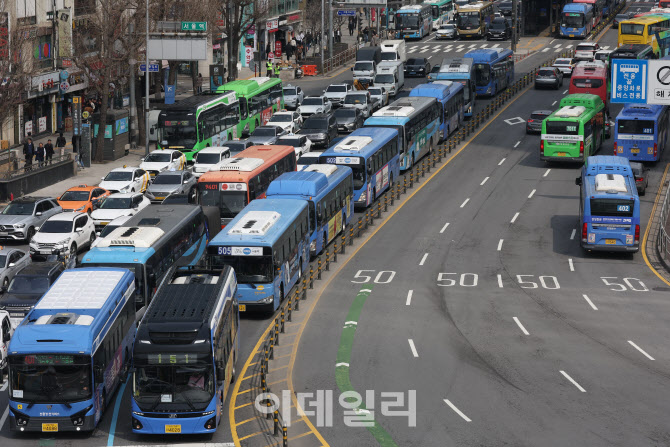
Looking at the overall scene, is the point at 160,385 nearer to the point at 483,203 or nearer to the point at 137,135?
the point at 483,203

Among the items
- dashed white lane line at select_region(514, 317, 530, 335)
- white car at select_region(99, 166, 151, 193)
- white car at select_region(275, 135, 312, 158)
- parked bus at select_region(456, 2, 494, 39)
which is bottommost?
dashed white lane line at select_region(514, 317, 530, 335)

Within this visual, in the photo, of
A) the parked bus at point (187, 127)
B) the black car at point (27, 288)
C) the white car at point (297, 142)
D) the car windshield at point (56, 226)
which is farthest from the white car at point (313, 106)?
the black car at point (27, 288)

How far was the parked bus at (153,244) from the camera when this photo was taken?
34.2m

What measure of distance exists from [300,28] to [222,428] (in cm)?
9797

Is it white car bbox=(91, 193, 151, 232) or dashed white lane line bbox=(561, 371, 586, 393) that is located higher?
white car bbox=(91, 193, 151, 232)

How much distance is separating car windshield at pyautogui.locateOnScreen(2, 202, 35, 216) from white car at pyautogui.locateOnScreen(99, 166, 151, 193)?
238 inches

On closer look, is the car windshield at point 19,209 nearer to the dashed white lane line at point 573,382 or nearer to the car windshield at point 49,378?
the car windshield at point 49,378

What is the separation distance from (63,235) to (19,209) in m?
4.95

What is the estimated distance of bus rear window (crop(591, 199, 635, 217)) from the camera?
146 ft

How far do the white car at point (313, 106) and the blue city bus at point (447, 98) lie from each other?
8.15 meters

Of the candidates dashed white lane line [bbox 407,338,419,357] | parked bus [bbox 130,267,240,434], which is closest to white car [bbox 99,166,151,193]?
dashed white lane line [bbox 407,338,419,357]

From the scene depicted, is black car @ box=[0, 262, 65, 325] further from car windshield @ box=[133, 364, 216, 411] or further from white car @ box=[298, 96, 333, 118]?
white car @ box=[298, 96, 333, 118]

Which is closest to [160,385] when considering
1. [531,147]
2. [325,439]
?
[325,439]

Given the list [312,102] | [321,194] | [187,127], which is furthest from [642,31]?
[321,194]
